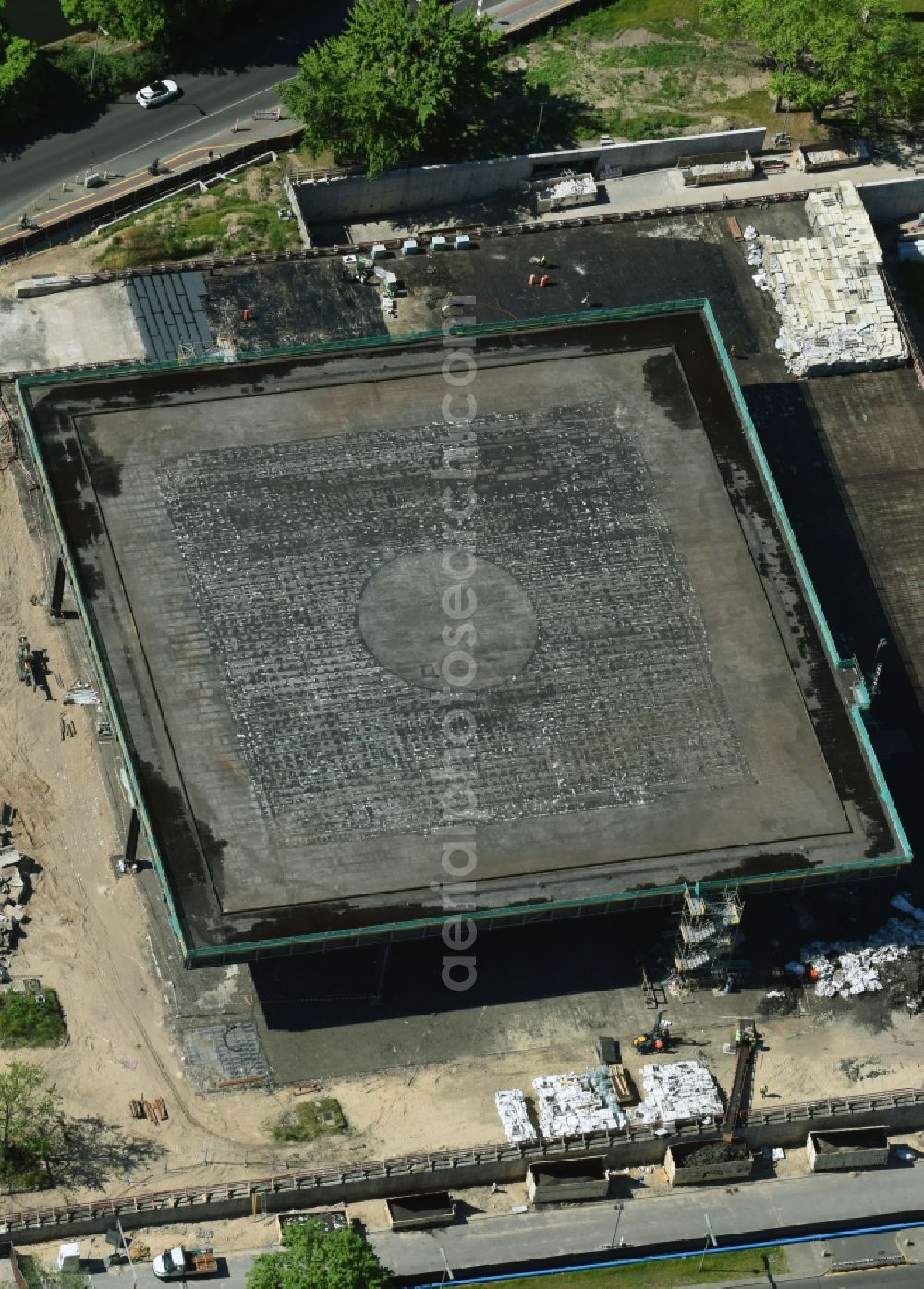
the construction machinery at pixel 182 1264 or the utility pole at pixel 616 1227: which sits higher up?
the construction machinery at pixel 182 1264

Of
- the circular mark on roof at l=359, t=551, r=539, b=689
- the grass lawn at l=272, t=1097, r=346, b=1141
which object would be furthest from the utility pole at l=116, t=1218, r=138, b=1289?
the circular mark on roof at l=359, t=551, r=539, b=689

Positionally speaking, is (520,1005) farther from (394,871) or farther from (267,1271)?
(267,1271)

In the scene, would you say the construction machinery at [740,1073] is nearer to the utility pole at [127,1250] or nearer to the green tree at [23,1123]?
the utility pole at [127,1250]

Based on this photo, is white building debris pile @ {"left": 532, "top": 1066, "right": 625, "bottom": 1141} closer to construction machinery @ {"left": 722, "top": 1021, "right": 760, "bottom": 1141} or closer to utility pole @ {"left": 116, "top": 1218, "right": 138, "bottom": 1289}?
construction machinery @ {"left": 722, "top": 1021, "right": 760, "bottom": 1141}

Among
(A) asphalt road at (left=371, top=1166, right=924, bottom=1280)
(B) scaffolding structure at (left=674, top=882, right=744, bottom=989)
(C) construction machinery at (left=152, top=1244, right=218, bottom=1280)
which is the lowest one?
(A) asphalt road at (left=371, top=1166, right=924, bottom=1280)

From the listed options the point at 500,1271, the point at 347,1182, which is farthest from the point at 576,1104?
the point at 347,1182

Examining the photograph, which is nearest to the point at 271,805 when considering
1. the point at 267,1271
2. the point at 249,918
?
the point at 249,918

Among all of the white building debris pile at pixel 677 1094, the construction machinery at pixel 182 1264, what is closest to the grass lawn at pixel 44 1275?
the construction machinery at pixel 182 1264

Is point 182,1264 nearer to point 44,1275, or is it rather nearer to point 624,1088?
point 44,1275
